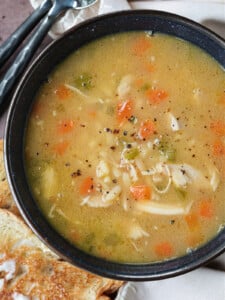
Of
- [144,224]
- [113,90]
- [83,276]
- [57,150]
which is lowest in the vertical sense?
[83,276]

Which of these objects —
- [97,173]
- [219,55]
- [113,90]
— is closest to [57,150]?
[97,173]

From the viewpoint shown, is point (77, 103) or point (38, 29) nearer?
point (77, 103)

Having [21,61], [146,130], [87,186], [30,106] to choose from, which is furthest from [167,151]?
[21,61]

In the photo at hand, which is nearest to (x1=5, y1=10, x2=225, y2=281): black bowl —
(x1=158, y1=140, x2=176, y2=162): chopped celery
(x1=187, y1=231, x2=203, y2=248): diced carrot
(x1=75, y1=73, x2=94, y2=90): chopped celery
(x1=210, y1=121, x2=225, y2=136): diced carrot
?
(x1=187, y1=231, x2=203, y2=248): diced carrot

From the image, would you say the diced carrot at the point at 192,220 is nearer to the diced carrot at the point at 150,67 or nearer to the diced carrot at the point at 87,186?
the diced carrot at the point at 87,186

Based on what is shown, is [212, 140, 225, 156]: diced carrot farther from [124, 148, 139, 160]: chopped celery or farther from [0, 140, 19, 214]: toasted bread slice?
[0, 140, 19, 214]: toasted bread slice

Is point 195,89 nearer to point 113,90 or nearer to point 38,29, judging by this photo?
point 113,90

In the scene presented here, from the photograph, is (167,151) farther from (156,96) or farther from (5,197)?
(5,197)

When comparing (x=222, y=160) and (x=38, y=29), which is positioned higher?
(x=38, y=29)
